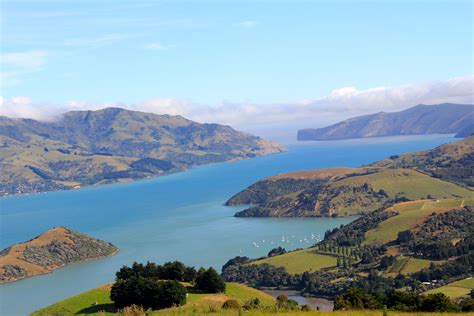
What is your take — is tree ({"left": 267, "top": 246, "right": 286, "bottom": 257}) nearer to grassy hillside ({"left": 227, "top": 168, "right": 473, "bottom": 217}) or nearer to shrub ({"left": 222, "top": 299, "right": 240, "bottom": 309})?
grassy hillside ({"left": 227, "top": 168, "right": 473, "bottom": 217})

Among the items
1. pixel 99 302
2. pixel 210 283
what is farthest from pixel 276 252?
pixel 99 302

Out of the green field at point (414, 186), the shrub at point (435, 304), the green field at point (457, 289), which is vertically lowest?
the green field at point (457, 289)

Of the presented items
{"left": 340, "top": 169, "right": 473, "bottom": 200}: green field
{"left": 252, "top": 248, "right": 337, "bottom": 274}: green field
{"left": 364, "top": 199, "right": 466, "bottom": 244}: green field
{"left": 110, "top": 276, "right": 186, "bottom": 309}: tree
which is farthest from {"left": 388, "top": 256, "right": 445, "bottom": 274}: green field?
{"left": 340, "top": 169, "right": 473, "bottom": 200}: green field

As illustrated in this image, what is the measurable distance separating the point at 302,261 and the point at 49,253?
56.8 metres

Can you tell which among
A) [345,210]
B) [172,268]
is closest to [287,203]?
[345,210]

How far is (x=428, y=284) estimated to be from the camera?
86.5 meters

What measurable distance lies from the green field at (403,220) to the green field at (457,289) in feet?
117

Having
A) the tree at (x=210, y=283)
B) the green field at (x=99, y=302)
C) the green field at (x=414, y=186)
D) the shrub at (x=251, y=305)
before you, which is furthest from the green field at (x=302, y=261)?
the green field at (x=414, y=186)

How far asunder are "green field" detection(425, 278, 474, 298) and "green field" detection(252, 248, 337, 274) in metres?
26.9

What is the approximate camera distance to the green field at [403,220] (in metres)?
123

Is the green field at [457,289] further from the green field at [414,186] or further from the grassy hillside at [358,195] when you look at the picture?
the grassy hillside at [358,195]

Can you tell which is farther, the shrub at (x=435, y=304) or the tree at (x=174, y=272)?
the tree at (x=174, y=272)

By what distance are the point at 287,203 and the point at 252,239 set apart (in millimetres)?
51855

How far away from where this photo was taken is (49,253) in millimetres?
135625
